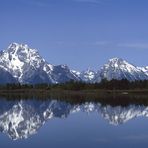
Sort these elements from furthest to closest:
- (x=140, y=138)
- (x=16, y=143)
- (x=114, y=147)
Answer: (x=140, y=138) → (x=16, y=143) → (x=114, y=147)

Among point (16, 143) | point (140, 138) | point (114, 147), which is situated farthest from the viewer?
point (140, 138)

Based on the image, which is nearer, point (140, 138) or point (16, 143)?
point (16, 143)

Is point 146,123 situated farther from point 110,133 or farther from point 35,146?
point 35,146

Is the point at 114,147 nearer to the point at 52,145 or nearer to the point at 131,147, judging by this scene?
the point at 131,147

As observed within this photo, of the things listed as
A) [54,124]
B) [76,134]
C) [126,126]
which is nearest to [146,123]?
[126,126]

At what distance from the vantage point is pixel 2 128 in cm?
4912

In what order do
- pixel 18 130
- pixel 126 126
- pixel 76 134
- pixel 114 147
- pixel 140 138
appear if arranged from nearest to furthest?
pixel 114 147 < pixel 140 138 < pixel 76 134 < pixel 18 130 < pixel 126 126

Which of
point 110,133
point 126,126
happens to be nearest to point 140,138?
point 110,133

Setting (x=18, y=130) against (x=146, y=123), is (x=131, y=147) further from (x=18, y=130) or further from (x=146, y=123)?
(x=146, y=123)

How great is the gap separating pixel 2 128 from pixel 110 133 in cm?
1101

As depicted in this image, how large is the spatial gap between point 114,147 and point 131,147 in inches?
49.8

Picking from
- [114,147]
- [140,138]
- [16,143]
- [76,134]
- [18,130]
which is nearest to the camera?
[114,147]

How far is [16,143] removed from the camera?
37469mm

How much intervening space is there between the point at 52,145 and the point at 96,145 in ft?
10.1
